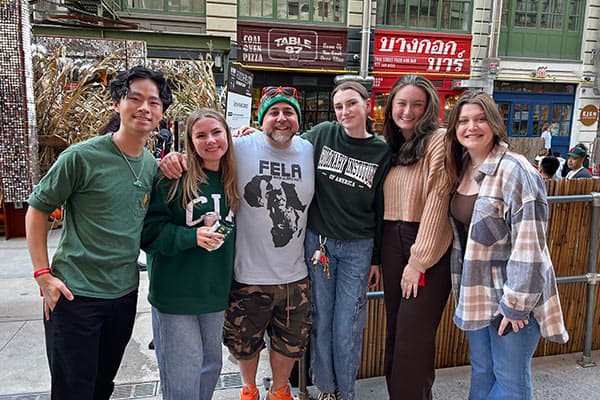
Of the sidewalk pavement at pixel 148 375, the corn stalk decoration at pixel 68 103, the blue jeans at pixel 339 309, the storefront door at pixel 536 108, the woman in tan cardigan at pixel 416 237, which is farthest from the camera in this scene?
the storefront door at pixel 536 108

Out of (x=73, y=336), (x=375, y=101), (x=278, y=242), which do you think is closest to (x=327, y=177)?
(x=278, y=242)

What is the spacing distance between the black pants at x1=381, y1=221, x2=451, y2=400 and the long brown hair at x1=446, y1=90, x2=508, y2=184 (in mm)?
393

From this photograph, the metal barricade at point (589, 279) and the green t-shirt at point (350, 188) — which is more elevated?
the green t-shirt at point (350, 188)

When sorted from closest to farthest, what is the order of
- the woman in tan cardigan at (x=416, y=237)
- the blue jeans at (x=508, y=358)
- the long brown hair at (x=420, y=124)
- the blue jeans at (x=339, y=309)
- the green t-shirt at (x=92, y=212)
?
the green t-shirt at (x=92, y=212), the blue jeans at (x=508, y=358), the woman in tan cardigan at (x=416, y=237), the long brown hair at (x=420, y=124), the blue jeans at (x=339, y=309)

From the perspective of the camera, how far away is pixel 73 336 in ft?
6.69

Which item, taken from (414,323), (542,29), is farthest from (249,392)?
(542,29)

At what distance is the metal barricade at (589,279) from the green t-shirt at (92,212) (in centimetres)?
149

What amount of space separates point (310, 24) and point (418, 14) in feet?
13.6

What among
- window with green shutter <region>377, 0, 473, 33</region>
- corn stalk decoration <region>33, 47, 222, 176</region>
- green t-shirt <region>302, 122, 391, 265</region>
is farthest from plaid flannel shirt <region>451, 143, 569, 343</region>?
window with green shutter <region>377, 0, 473, 33</region>

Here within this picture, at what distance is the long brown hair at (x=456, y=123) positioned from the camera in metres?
2.18

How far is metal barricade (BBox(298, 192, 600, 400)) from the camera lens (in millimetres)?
2988

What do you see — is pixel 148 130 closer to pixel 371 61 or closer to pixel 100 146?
pixel 100 146

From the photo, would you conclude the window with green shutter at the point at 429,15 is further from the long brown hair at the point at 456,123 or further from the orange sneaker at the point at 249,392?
the orange sneaker at the point at 249,392

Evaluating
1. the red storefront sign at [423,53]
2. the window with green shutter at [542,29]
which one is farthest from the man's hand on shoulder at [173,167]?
the window with green shutter at [542,29]
